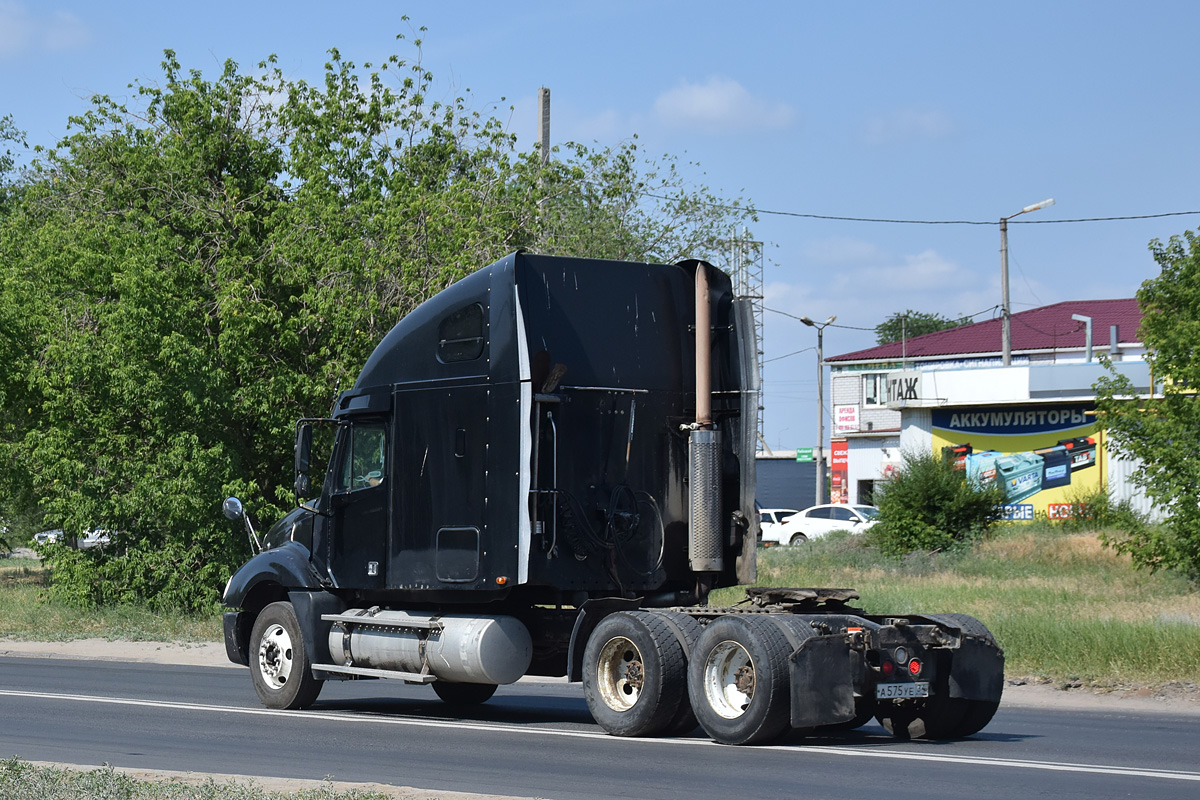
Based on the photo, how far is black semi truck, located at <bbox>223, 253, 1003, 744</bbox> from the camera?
1126 cm

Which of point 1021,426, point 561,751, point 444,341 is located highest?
point 1021,426

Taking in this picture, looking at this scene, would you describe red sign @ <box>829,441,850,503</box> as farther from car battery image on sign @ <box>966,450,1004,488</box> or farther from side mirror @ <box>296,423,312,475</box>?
side mirror @ <box>296,423,312,475</box>

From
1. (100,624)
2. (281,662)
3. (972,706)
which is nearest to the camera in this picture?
(972,706)

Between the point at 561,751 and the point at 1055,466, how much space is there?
34573 mm

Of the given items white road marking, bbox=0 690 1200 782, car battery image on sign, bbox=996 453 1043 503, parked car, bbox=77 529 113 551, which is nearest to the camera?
white road marking, bbox=0 690 1200 782

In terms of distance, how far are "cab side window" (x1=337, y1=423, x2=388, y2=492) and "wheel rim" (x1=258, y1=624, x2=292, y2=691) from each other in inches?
58.2

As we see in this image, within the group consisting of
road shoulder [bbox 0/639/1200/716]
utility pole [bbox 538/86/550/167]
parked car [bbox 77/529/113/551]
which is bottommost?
road shoulder [bbox 0/639/1200/716]

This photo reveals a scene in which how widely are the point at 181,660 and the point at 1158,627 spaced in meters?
12.8

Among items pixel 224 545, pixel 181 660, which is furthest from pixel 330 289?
pixel 181 660

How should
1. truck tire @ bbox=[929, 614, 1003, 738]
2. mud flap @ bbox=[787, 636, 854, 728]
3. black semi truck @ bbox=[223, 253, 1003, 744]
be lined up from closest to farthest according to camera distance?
mud flap @ bbox=[787, 636, 854, 728] < truck tire @ bbox=[929, 614, 1003, 738] < black semi truck @ bbox=[223, 253, 1003, 744]

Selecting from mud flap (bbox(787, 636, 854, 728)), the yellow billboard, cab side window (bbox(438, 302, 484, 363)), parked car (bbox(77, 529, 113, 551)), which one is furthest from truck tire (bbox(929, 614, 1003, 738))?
the yellow billboard

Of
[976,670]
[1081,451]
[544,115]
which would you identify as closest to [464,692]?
[976,670]

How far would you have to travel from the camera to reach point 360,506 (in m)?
13.4

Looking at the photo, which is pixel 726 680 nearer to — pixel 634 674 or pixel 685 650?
pixel 685 650
